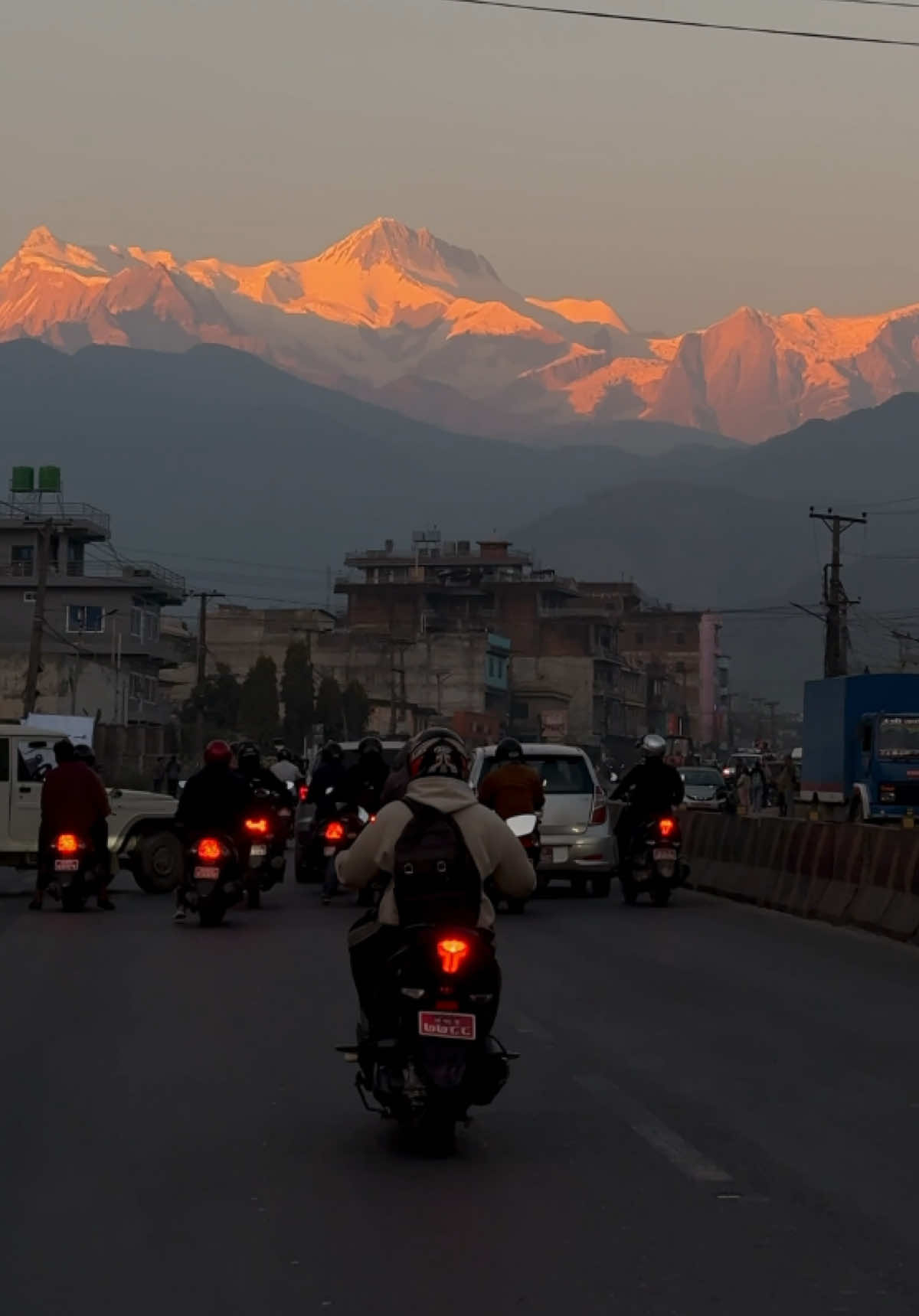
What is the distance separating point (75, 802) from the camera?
2344 cm

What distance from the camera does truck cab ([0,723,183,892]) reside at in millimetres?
26906

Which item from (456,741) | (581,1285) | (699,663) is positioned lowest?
(581,1285)

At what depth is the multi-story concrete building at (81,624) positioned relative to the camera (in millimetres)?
106125

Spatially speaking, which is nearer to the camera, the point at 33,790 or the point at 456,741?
the point at 456,741

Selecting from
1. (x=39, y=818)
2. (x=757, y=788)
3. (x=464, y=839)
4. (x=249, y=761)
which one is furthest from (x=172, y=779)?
(x=464, y=839)

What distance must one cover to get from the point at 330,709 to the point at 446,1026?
111 metres

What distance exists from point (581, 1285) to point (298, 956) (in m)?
11.6

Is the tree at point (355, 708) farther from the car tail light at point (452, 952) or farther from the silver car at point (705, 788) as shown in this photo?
the car tail light at point (452, 952)

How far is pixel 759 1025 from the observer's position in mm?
13398

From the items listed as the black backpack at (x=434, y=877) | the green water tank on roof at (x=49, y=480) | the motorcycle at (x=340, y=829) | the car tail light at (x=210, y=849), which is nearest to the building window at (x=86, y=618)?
the green water tank on roof at (x=49, y=480)

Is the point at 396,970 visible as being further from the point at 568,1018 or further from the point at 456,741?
the point at 568,1018

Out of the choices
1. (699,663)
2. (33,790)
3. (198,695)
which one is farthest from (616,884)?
(699,663)

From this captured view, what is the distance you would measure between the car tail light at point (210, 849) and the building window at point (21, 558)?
9557cm

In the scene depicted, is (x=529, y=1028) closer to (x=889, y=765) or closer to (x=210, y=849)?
(x=210, y=849)
